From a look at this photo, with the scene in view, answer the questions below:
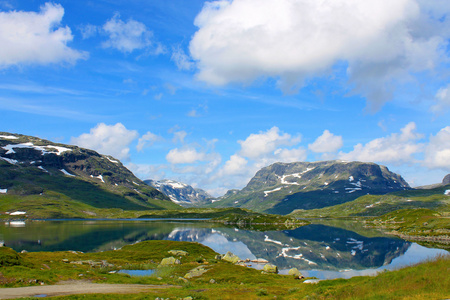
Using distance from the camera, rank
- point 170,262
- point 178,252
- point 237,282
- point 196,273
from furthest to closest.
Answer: point 178,252 → point 170,262 → point 196,273 → point 237,282

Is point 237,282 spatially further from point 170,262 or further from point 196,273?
point 170,262

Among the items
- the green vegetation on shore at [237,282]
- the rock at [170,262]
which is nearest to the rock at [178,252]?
the green vegetation on shore at [237,282]

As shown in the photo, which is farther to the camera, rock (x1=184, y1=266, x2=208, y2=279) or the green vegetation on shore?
rock (x1=184, y1=266, x2=208, y2=279)

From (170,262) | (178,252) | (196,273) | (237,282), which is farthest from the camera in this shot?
(178,252)

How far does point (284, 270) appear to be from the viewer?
7525 cm

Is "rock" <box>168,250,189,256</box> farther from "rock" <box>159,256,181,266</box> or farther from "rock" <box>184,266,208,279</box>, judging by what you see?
"rock" <box>184,266,208,279</box>

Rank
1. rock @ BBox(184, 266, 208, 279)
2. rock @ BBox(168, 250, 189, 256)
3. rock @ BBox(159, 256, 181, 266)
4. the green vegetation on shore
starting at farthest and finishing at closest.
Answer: rock @ BBox(168, 250, 189, 256)
rock @ BBox(159, 256, 181, 266)
rock @ BBox(184, 266, 208, 279)
the green vegetation on shore

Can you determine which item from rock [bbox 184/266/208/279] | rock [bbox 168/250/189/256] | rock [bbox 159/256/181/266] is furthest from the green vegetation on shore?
rock [bbox 168/250/189/256]

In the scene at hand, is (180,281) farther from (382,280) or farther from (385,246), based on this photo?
(385,246)

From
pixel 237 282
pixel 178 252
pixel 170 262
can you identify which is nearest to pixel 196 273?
pixel 237 282

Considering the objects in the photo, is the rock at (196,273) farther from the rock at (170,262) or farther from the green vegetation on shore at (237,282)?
the rock at (170,262)

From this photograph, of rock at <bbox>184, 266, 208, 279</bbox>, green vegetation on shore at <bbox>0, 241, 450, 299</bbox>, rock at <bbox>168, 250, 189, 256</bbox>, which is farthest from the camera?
rock at <bbox>168, 250, 189, 256</bbox>

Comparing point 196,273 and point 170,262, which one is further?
point 170,262

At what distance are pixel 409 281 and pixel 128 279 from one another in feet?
118
